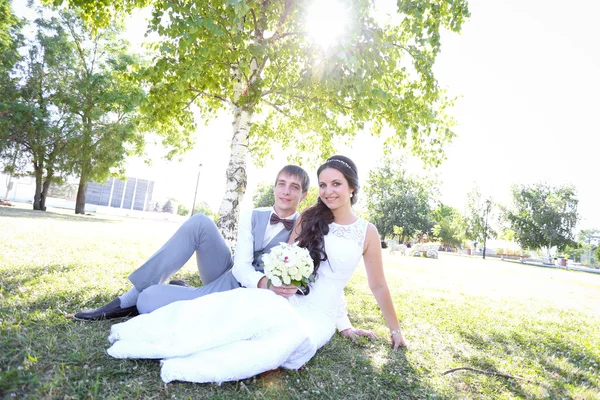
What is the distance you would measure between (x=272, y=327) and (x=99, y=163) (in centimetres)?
2931

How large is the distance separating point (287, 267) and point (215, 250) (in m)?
1.26

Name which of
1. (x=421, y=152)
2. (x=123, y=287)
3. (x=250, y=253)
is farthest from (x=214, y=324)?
(x=421, y=152)

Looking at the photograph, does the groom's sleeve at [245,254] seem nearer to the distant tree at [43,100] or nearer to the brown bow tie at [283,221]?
the brown bow tie at [283,221]

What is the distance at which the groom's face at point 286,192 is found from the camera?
3988 millimetres

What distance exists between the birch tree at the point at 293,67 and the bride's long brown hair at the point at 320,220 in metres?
2.85

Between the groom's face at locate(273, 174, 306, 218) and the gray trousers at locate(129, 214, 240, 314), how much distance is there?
2.55 feet

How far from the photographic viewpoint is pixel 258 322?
9.50 ft

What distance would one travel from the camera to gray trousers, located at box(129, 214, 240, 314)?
365 cm

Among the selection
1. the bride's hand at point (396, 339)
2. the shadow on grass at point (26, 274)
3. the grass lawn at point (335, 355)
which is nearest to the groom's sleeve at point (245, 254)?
the grass lawn at point (335, 355)

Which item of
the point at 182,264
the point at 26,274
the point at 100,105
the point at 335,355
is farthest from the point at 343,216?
the point at 100,105

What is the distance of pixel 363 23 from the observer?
7129 mm

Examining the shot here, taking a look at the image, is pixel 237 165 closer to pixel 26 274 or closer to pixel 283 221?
pixel 26 274

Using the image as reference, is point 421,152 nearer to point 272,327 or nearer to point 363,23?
point 363,23

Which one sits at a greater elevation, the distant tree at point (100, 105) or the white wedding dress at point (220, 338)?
the distant tree at point (100, 105)
